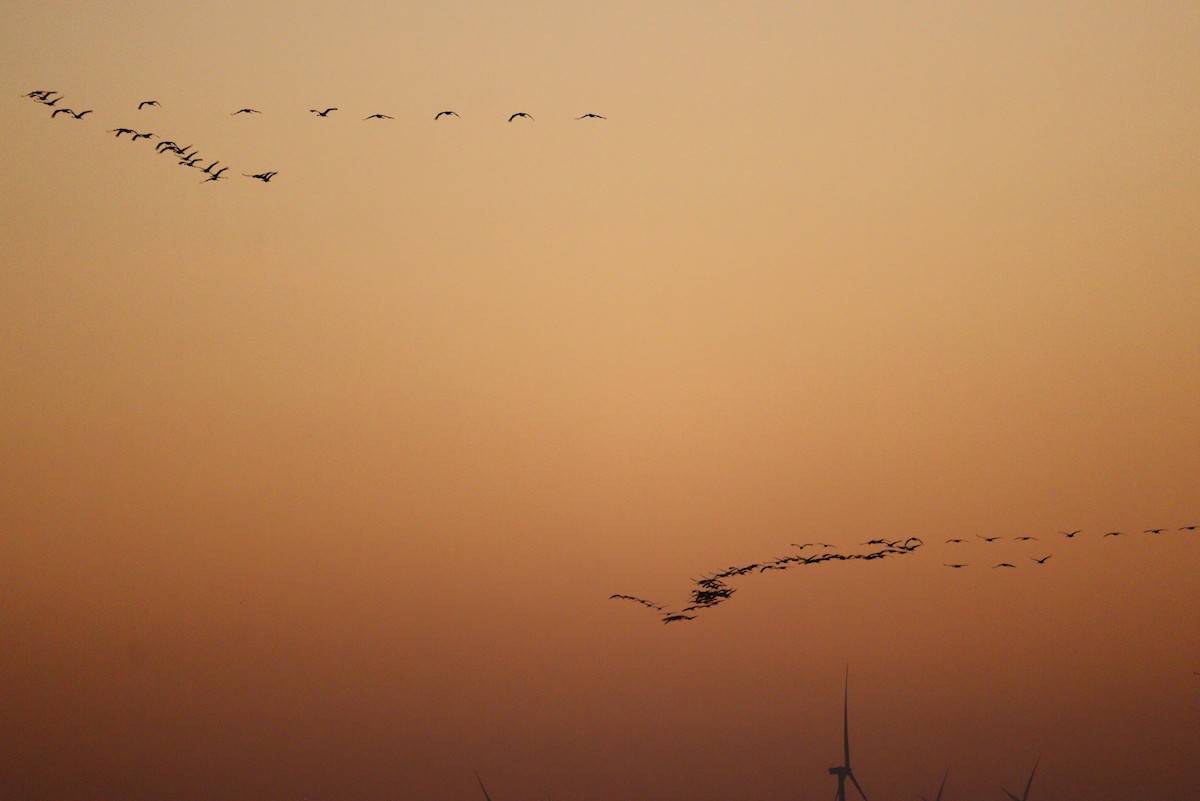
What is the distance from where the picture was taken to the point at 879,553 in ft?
183

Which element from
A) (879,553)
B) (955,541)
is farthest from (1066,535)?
(879,553)

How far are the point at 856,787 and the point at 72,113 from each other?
40.2 metres

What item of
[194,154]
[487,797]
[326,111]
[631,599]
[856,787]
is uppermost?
[326,111]

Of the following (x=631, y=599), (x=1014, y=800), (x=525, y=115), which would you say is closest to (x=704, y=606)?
(x=631, y=599)

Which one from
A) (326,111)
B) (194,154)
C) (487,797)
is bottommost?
(487,797)

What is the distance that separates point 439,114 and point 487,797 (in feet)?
106

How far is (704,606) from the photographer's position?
53125 millimetres

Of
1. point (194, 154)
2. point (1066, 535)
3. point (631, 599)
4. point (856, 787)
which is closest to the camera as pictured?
point (194, 154)

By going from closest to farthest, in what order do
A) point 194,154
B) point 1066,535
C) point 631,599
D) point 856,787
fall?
1. point 194,154
2. point 856,787
3. point 1066,535
4. point 631,599

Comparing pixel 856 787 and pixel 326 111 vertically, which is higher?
pixel 326 111

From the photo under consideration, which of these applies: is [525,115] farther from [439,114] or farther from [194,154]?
[194,154]

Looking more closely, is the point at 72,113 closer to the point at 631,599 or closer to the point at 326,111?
the point at 326,111

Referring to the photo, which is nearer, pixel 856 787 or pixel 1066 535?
pixel 856 787

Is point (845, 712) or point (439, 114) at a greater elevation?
point (439, 114)
